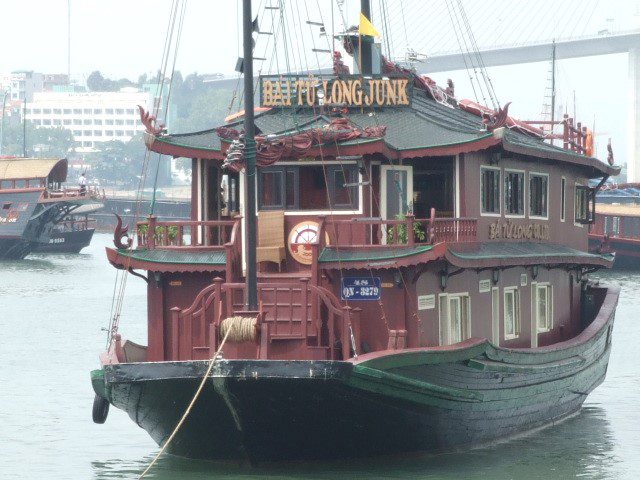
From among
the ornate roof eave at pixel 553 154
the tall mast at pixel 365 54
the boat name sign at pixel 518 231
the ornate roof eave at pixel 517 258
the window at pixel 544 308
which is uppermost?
the tall mast at pixel 365 54

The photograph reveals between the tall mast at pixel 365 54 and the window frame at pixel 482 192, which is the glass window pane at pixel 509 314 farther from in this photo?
the tall mast at pixel 365 54

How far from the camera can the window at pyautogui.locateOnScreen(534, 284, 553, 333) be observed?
23.0m

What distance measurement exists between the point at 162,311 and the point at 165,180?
172 meters

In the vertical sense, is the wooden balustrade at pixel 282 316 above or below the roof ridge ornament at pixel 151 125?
below

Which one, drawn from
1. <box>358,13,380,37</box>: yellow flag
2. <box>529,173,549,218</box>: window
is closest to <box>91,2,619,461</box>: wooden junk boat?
<box>529,173,549,218</box>: window

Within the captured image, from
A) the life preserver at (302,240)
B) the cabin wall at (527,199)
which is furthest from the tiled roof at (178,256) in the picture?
the cabin wall at (527,199)

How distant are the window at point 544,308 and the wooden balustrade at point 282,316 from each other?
18.5 feet

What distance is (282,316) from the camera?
699 inches

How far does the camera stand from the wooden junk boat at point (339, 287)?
1714cm

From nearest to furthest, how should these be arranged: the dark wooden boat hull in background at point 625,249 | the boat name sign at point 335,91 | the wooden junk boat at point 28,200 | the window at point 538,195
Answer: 1. the boat name sign at point 335,91
2. the window at point 538,195
3. the dark wooden boat hull in background at point 625,249
4. the wooden junk boat at point 28,200

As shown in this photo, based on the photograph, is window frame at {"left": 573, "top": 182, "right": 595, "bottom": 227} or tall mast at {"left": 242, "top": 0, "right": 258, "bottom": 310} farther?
window frame at {"left": 573, "top": 182, "right": 595, "bottom": 227}

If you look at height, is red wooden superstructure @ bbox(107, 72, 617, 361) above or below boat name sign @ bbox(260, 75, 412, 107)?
below

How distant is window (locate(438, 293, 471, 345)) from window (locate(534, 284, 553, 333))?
326 centimetres

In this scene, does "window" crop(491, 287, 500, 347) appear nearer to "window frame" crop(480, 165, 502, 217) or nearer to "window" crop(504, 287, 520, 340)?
"window" crop(504, 287, 520, 340)
